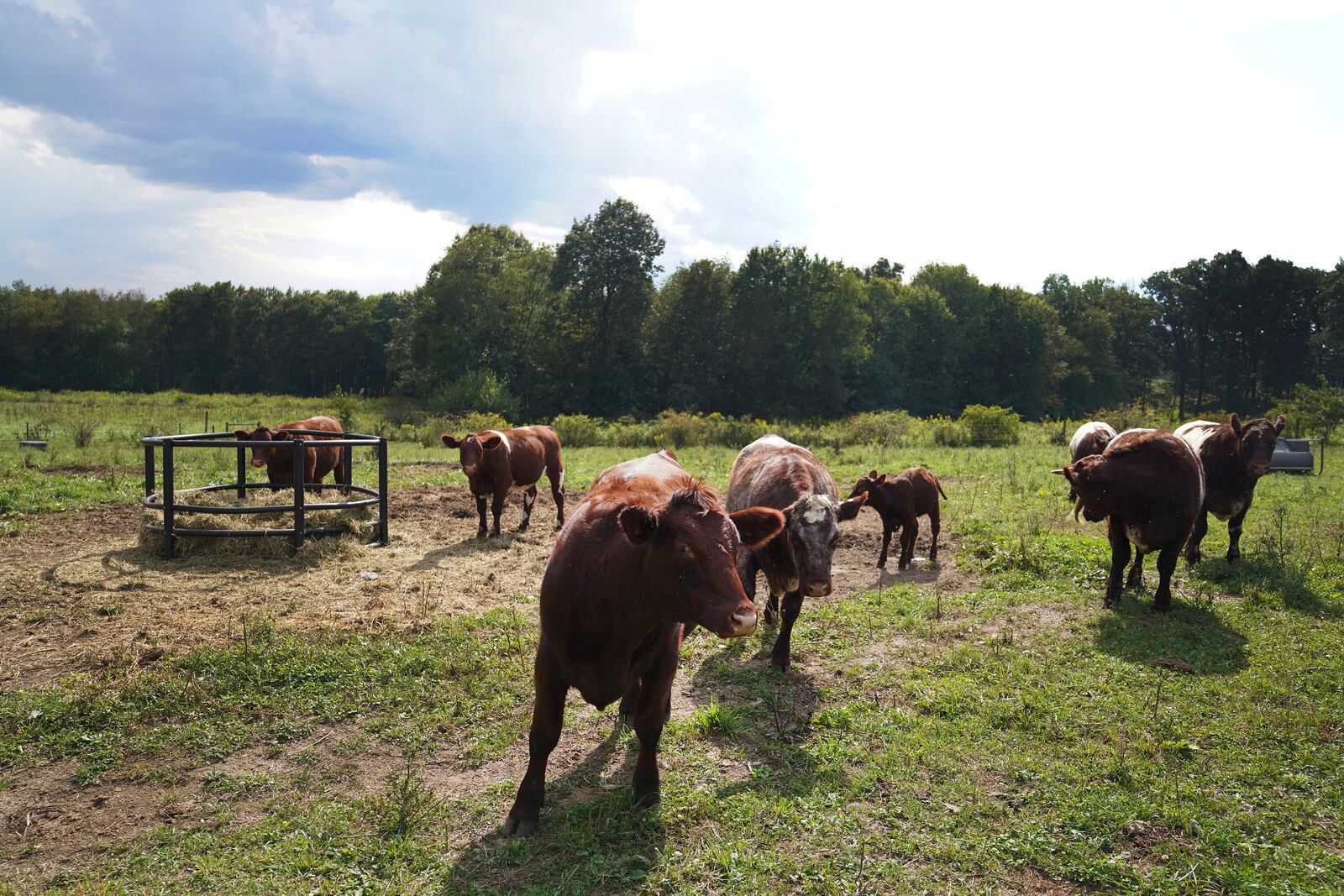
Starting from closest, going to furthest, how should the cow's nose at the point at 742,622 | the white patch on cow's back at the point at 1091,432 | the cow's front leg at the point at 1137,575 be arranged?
the cow's nose at the point at 742,622
the cow's front leg at the point at 1137,575
the white patch on cow's back at the point at 1091,432

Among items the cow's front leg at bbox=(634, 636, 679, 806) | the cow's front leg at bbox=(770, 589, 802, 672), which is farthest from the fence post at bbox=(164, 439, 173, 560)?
the cow's front leg at bbox=(634, 636, 679, 806)

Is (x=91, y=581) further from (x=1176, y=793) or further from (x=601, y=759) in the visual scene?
(x=1176, y=793)

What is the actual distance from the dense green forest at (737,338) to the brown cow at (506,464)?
3005cm

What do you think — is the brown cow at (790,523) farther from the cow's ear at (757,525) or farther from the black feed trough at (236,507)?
the black feed trough at (236,507)

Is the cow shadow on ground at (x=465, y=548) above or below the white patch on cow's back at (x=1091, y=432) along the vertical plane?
below

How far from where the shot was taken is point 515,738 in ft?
16.8

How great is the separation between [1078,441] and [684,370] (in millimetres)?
38031

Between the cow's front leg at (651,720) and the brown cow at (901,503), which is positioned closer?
the cow's front leg at (651,720)

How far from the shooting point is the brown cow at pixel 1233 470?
9875 mm

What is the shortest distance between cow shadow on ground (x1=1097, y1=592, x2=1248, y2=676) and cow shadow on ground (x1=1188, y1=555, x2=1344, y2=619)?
0.92 meters

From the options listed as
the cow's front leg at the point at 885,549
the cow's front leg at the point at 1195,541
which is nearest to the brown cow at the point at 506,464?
the cow's front leg at the point at 885,549

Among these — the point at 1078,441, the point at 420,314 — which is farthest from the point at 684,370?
the point at 1078,441

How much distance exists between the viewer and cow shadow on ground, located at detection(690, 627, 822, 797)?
472 centimetres

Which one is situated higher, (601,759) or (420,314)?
(420,314)
